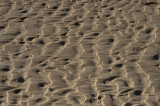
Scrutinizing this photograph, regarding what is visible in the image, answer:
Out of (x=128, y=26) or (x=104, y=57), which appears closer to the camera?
(x=104, y=57)

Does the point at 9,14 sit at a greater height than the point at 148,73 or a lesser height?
greater

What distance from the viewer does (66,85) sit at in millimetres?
5762

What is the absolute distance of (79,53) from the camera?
673 centimetres

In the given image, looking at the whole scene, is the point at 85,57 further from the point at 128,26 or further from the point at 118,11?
the point at 118,11

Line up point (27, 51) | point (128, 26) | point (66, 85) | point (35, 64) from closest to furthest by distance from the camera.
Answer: point (66, 85), point (35, 64), point (27, 51), point (128, 26)

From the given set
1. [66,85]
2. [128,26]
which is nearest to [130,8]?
[128,26]

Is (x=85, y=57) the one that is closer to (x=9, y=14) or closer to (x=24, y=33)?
(x=24, y=33)

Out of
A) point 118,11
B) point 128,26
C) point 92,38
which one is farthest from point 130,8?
point 92,38

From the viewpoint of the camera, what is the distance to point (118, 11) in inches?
336

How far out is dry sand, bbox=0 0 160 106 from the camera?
552 cm

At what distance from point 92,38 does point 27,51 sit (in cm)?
112

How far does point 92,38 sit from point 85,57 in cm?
76

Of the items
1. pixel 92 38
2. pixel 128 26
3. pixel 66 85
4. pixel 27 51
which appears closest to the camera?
pixel 66 85

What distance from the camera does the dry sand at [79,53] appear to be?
5.52 m
